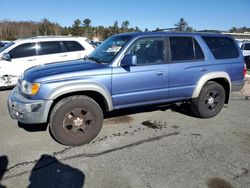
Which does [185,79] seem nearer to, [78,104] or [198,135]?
[198,135]

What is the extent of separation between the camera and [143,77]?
4.48m

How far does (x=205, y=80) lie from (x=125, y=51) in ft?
6.11

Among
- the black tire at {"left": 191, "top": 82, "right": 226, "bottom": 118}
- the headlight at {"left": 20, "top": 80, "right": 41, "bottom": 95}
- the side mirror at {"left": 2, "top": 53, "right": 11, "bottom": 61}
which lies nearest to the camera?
the headlight at {"left": 20, "top": 80, "right": 41, "bottom": 95}

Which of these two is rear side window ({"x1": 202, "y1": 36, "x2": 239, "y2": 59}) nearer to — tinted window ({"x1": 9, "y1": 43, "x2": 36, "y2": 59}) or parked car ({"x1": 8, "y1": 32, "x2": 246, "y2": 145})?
parked car ({"x1": 8, "y1": 32, "x2": 246, "y2": 145})

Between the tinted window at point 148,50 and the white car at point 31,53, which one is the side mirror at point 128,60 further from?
the white car at point 31,53

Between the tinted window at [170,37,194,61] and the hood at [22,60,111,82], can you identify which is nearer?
the hood at [22,60,111,82]

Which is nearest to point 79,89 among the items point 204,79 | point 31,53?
point 204,79

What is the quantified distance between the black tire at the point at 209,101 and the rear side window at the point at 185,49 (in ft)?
2.40

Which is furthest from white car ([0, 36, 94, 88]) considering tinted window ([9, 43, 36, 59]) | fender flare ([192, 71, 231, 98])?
fender flare ([192, 71, 231, 98])

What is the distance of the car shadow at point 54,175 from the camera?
3.10 meters

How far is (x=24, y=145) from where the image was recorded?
416cm

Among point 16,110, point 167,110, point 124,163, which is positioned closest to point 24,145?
point 16,110

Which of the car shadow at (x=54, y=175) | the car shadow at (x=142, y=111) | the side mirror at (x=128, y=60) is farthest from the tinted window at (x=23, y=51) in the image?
the car shadow at (x=54, y=175)

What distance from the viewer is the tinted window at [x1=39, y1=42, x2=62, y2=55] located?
835 cm
